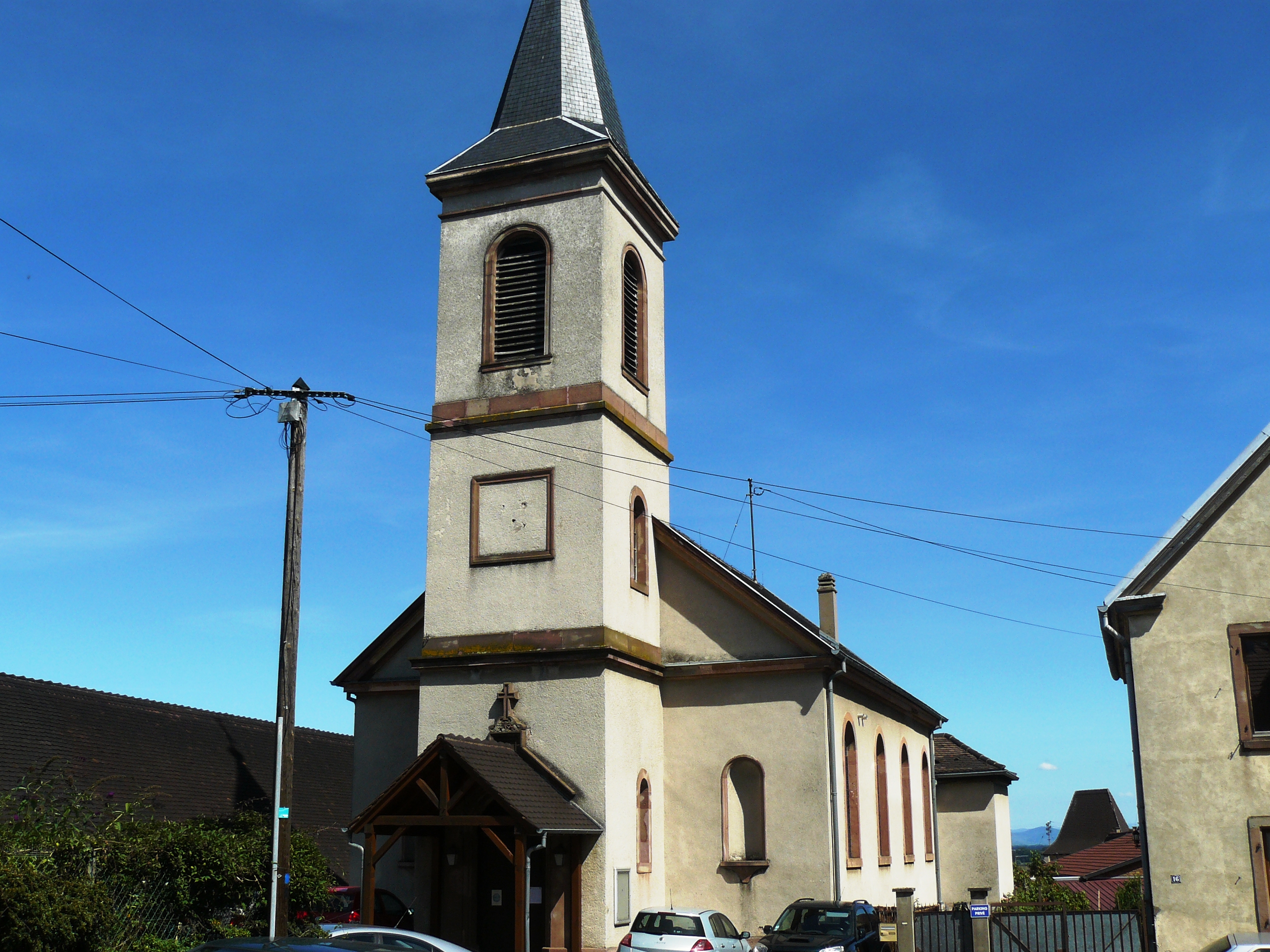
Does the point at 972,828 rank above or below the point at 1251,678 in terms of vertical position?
below

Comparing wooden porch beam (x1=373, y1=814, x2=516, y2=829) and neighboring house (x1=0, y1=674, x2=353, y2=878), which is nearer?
wooden porch beam (x1=373, y1=814, x2=516, y2=829)

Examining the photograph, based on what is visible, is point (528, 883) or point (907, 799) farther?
point (907, 799)

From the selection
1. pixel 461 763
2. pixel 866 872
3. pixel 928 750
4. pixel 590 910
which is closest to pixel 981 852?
pixel 928 750

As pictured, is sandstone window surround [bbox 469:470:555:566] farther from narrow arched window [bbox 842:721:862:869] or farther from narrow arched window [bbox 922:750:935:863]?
narrow arched window [bbox 922:750:935:863]

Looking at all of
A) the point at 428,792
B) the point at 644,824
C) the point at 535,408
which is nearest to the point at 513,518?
the point at 535,408

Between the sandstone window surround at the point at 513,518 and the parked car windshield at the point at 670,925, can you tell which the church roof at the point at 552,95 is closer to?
the sandstone window surround at the point at 513,518

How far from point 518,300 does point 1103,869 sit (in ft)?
143

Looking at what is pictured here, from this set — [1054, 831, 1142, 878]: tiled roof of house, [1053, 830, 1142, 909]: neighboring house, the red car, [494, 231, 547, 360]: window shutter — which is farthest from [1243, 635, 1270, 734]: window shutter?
[1054, 831, 1142, 878]: tiled roof of house

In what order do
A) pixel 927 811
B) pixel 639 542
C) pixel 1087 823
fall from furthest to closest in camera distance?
pixel 1087 823 < pixel 927 811 < pixel 639 542

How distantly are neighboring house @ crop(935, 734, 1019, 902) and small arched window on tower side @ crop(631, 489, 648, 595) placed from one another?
54.0 ft

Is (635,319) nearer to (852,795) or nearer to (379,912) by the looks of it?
(852,795)

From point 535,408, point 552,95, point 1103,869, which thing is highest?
→ point 552,95

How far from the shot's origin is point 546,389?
24.5 m

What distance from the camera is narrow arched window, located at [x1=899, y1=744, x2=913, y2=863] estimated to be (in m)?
31.0
